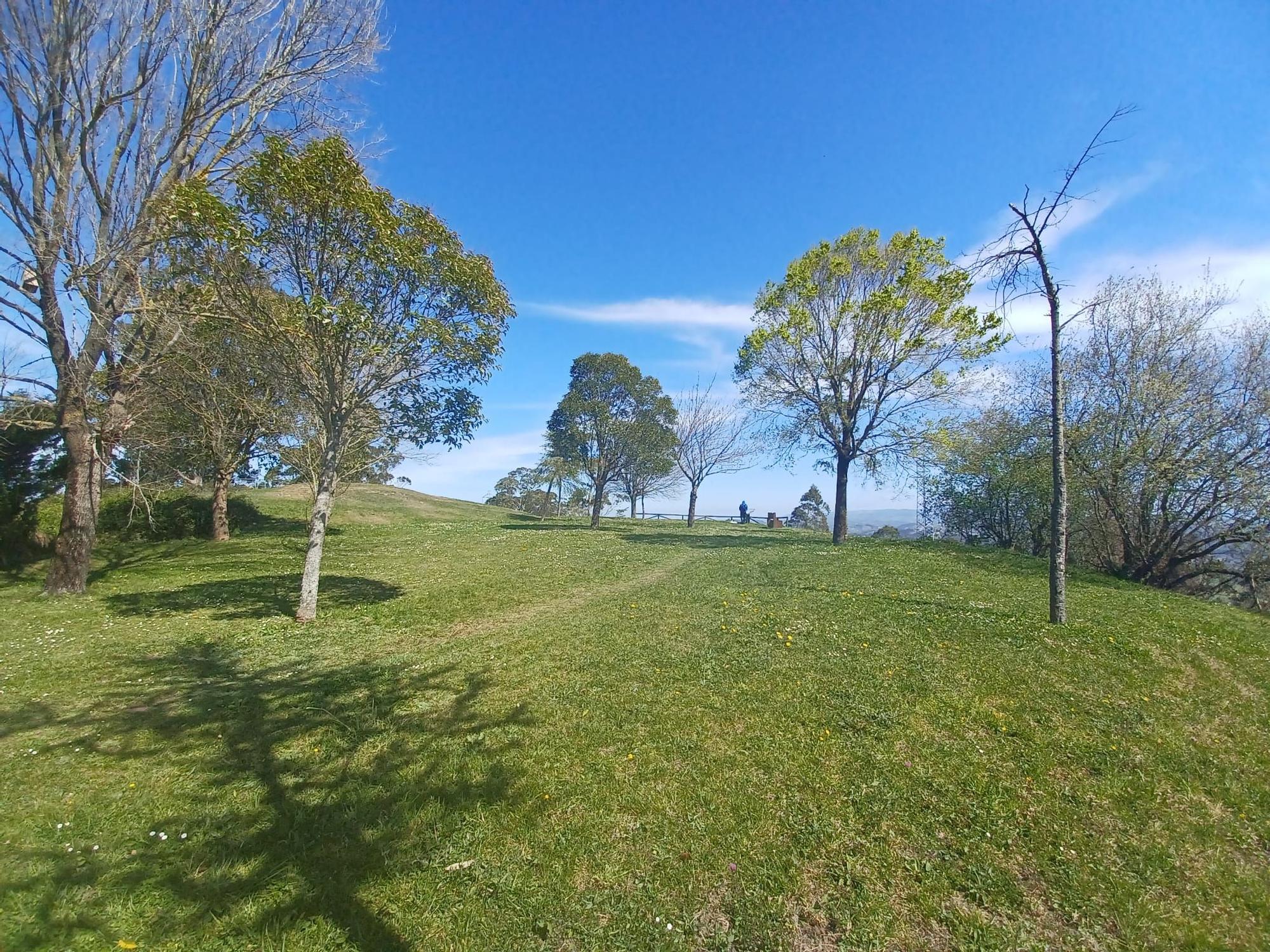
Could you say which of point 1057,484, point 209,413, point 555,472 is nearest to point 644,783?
point 1057,484

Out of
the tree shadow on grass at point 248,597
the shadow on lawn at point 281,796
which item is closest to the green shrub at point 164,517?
the tree shadow on grass at point 248,597

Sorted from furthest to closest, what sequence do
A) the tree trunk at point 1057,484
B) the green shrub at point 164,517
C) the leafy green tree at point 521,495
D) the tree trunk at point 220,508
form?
the leafy green tree at point 521,495 → the tree trunk at point 220,508 → the green shrub at point 164,517 → the tree trunk at point 1057,484

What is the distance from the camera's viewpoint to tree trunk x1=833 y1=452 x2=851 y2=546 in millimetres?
22312

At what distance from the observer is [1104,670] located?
6.95 meters

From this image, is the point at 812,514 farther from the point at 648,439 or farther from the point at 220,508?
the point at 220,508

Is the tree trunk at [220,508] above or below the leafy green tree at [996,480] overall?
below

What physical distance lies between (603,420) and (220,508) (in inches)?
814

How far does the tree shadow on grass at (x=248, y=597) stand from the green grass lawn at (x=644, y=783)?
127 centimetres

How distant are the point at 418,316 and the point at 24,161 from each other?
1121 cm

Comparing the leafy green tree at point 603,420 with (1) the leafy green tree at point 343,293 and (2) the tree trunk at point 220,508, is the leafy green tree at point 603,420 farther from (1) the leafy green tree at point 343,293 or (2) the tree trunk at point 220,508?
(1) the leafy green tree at point 343,293

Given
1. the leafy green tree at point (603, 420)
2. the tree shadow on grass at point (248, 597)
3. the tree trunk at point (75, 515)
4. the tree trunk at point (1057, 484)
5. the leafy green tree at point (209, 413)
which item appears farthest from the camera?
the leafy green tree at point (603, 420)

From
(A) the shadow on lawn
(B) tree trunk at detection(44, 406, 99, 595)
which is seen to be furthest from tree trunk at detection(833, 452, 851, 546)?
(B) tree trunk at detection(44, 406, 99, 595)

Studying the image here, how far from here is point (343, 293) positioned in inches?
411

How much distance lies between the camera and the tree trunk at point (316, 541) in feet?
34.5
